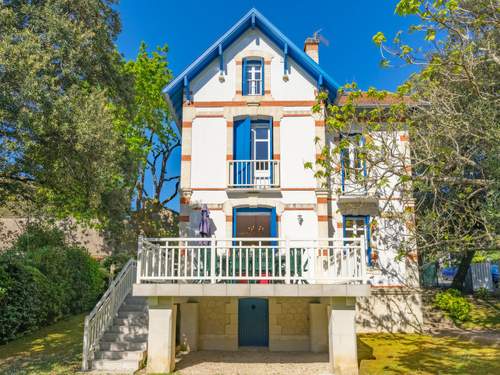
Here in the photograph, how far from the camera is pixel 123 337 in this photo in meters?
12.1

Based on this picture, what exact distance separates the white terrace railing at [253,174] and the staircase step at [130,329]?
5.30 meters

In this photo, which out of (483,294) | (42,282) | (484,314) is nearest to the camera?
(42,282)

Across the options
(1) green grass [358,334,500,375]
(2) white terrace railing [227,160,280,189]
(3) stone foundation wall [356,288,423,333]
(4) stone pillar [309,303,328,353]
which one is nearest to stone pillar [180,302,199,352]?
(4) stone pillar [309,303,328,353]

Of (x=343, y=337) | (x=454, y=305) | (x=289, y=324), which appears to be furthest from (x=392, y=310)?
(x=343, y=337)

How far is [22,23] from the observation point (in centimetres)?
1195

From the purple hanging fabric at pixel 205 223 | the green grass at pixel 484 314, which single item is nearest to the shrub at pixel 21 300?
the purple hanging fabric at pixel 205 223

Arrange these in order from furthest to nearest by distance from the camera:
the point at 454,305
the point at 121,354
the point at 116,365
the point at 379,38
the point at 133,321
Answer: the point at 454,305, the point at 133,321, the point at 121,354, the point at 116,365, the point at 379,38

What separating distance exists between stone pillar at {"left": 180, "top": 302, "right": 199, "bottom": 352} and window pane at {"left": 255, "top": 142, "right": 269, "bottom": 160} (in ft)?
18.1

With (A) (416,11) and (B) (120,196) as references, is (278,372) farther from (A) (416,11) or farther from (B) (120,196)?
(A) (416,11)

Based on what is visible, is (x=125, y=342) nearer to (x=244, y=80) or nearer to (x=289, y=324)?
(x=289, y=324)

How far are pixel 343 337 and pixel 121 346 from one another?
5.87 metres

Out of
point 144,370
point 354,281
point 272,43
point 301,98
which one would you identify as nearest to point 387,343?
point 354,281

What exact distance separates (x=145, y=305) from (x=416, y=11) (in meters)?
10.8

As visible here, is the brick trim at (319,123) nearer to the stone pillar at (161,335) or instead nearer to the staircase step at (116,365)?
the stone pillar at (161,335)
